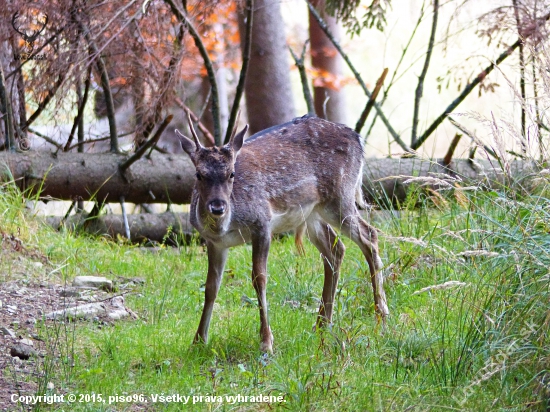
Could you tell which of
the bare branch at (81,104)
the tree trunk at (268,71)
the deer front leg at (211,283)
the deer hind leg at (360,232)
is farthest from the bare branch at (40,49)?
the deer hind leg at (360,232)

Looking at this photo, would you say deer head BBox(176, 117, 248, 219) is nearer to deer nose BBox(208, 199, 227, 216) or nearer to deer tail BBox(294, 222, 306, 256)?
deer nose BBox(208, 199, 227, 216)

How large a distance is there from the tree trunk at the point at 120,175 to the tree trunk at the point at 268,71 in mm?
2017

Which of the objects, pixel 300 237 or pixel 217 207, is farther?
pixel 300 237

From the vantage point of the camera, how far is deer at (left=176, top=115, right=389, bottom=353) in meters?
5.50

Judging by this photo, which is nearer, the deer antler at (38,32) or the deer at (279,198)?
the deer at (279,198)

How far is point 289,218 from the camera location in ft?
20.2

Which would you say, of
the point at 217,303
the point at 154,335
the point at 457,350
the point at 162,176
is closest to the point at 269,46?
the point at 162,176

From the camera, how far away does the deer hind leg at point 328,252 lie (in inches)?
239

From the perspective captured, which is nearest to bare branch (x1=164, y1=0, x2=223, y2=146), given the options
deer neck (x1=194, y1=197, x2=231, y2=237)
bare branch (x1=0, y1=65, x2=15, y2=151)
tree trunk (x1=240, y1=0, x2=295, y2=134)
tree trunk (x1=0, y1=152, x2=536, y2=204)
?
tree trunk (x1=0, y1=152, x2=536, y2=204)

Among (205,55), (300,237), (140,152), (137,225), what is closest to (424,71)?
(205,55)

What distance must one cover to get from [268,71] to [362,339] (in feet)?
22.1

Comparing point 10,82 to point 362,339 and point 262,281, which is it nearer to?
point 262,281

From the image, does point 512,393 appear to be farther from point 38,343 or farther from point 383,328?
point 38,343

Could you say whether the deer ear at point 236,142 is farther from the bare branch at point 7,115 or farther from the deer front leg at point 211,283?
the bare branch at point 7,115
